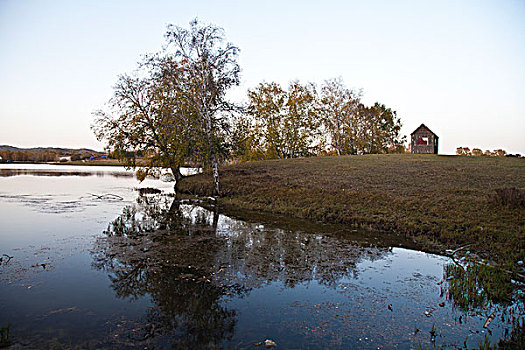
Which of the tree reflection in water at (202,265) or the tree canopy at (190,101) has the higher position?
the tree canopy at (190,101)

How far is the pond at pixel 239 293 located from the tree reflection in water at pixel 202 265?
0.04 meters

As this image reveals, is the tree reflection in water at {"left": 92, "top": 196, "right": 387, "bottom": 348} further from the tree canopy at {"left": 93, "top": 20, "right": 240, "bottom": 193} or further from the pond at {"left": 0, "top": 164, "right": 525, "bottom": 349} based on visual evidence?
the tree canopy at {"left": 93, "top": 20, "right": 240, "bottom": 193}

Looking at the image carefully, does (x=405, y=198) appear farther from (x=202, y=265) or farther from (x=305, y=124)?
(x=305, y=124)

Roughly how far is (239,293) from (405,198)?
40.9ft

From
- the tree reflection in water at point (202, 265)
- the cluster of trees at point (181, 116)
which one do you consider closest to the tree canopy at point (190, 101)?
the cluster of trees at point (181, 116)

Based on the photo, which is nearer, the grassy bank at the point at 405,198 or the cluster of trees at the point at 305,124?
the grassy bank at the point at 405,198

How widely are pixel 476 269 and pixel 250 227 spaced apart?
28.8 ft

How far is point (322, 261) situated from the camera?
9992mm

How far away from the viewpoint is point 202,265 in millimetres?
9266

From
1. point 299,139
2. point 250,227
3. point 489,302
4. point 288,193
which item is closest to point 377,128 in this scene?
point 299,139

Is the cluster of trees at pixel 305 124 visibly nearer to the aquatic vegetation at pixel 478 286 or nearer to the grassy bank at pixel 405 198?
the grassy bank at pixel 405 198

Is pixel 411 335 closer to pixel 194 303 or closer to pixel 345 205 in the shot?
pixel 194 303

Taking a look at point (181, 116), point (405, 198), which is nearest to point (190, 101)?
point (181, 116)

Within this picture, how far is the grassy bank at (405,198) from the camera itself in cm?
1208
